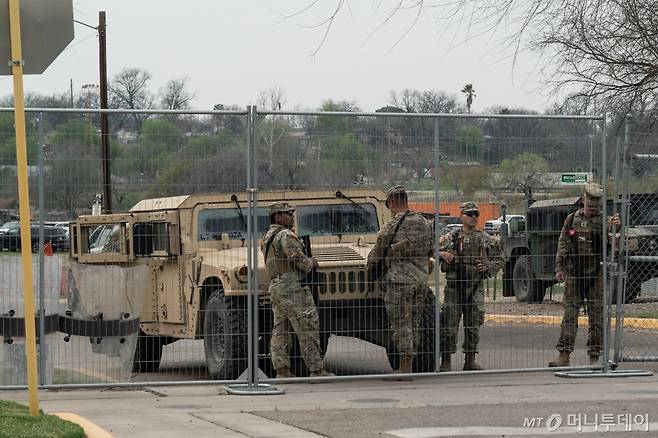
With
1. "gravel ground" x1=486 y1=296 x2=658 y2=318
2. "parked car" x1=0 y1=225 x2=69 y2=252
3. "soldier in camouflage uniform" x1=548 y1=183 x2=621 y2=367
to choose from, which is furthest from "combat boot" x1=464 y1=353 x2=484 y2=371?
"parked car" x1=0 y1=225 x2=69 y2=252

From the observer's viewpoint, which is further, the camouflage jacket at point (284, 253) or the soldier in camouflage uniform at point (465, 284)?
the soldier in camouflage uniform at point (465, 284)

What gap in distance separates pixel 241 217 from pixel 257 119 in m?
1.27

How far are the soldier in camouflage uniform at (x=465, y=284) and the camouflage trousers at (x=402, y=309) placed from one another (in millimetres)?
485

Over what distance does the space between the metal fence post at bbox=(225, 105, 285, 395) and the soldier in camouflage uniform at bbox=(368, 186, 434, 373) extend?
3.89 feet

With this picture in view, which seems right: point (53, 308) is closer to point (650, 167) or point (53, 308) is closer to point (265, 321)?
point (265, 321)

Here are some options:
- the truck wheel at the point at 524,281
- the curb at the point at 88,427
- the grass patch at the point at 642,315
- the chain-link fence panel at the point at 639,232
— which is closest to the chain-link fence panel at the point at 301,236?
the chain-link fence panel at the point at 639,232

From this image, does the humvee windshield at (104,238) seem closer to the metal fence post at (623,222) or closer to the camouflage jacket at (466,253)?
the camouflage jacket at (466,253)

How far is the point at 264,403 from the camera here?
10.4 metres

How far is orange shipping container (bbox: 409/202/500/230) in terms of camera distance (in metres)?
11.9

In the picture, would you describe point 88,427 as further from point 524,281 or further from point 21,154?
point 524,281

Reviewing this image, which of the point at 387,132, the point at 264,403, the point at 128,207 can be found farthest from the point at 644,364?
the point at 128,207

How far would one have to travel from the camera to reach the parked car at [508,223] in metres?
12.1

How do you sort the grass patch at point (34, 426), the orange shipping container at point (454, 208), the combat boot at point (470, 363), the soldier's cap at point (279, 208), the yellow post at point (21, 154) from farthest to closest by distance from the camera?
1. the combat boot at point (470, 363)
2. the orange shipping container at point (454, 208)
3. the soldier's cap at point (279, 208)
4. the yellow post at point (21, 154)
5. the grass patch at point (34, 426)

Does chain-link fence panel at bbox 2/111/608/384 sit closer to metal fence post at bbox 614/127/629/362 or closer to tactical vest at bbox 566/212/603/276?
tactical vest at bbox 566/212/603/276
